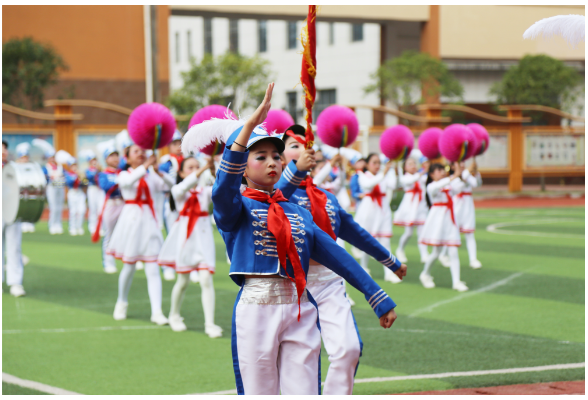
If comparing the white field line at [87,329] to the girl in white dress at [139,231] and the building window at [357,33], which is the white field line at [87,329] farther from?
the building window at [357,33]

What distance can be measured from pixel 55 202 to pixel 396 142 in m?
10.2

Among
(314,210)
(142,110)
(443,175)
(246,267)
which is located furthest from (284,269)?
(443,175)

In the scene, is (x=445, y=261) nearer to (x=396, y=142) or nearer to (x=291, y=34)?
(x=396, y=142)

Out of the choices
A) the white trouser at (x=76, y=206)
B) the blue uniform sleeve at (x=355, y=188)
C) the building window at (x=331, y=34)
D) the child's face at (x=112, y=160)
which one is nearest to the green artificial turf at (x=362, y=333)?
the blue uniform sleeve at (x=355, y=188)

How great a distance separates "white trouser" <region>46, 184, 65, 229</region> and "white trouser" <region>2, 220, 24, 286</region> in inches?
301

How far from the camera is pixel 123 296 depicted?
314 inches

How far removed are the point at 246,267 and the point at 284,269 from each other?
0.59ft

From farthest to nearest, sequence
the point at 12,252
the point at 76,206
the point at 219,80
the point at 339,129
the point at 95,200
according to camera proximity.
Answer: the point at 219,80, the point at 76,206, the point at 95,200, the point at 12,252, the point at 339,129

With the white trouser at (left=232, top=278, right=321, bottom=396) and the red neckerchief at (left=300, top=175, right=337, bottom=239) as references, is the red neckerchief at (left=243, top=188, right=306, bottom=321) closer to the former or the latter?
the white trouser at (left=232, top=278, right=321, bottom=396)

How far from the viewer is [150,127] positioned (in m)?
7.14

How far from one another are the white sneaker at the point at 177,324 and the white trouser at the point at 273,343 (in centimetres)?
384

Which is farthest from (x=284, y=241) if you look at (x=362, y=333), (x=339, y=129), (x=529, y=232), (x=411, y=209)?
(x=529, y=232)

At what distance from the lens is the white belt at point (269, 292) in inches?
142

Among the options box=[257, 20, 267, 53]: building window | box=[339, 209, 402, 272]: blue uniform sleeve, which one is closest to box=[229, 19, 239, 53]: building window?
box=[257, 20, 267, 53]: building window
